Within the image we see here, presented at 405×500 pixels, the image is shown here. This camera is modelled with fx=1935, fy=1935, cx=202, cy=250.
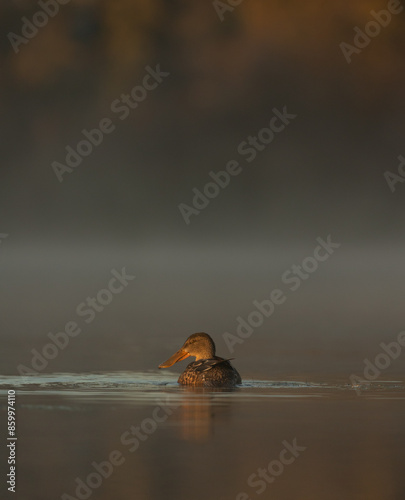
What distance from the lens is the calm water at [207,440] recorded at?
9.98 metres

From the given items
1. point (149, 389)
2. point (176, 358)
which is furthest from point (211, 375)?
point (176, 358)

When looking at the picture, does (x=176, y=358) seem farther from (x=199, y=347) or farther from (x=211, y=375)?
(x=211, y=375)

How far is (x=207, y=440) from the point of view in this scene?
38.1 feet

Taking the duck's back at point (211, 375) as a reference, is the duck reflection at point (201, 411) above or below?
below

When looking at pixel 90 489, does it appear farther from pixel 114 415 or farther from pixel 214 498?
pixel 114 415

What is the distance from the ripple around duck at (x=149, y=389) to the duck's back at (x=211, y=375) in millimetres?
97

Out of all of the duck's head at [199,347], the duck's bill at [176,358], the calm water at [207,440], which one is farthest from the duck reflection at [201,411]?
Result: the duck's bill at [176,358]

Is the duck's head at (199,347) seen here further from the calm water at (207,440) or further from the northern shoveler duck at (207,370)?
the calm water at (207,440)

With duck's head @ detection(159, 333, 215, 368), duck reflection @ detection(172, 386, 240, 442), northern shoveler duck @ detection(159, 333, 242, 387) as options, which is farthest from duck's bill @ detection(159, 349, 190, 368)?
duck reflection @ detection(172, 386, 240, 442)

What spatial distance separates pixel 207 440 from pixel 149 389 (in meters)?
3.33

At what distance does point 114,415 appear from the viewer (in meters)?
12.8

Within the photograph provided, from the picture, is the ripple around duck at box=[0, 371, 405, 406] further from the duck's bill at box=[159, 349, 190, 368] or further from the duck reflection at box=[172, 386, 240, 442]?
the duck's bill at box=[159, 349, 190, 368]

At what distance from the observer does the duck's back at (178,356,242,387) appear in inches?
Answer: 597

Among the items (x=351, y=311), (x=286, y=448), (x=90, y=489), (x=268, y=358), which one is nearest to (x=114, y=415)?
(x=286, y=448)
